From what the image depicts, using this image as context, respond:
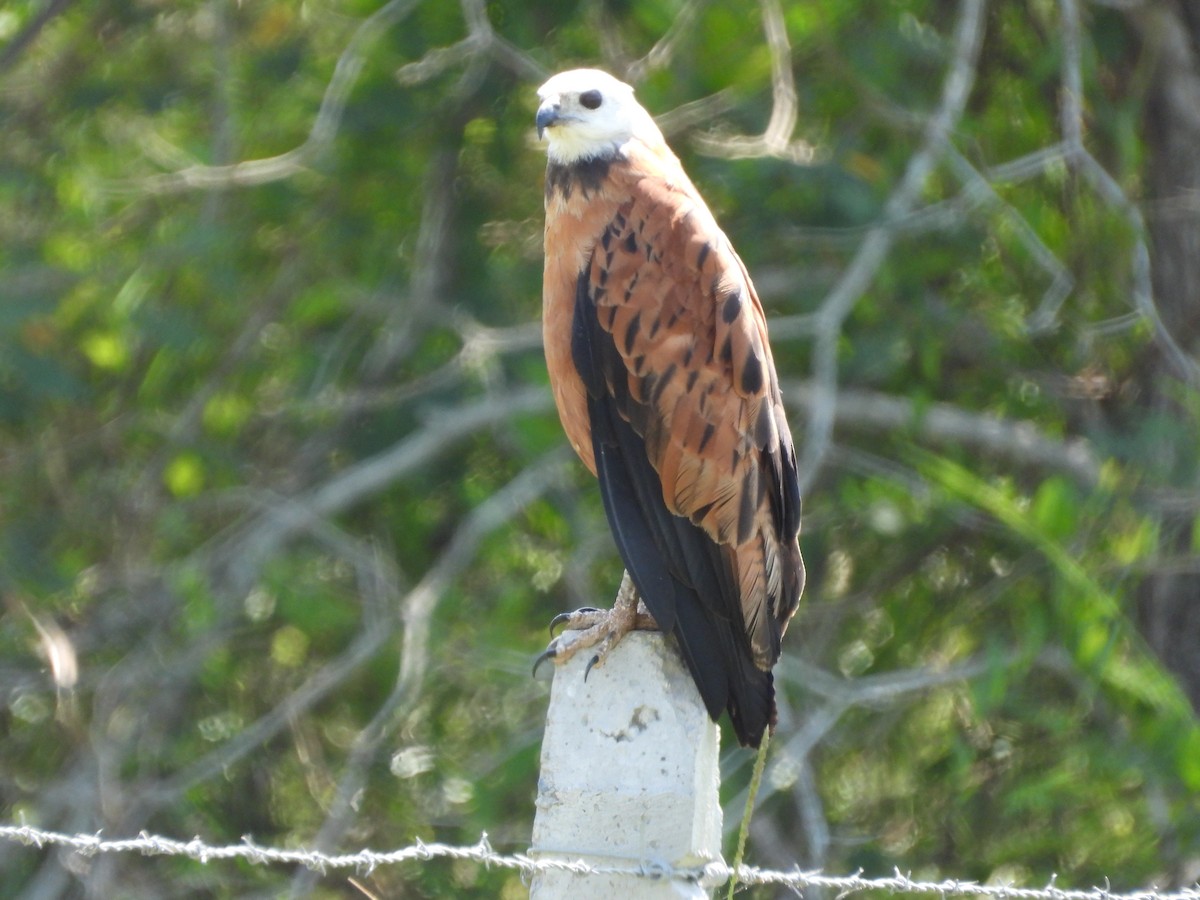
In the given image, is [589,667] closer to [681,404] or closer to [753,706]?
[753,706]

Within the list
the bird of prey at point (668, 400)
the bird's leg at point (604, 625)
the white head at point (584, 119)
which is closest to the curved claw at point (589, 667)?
the bird's leg at point (604, 625)

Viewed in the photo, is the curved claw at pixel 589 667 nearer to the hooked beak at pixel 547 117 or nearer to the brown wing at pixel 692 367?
the brown wing at pixel 692 367

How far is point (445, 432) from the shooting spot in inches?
188

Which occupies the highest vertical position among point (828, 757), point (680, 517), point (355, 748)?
point (680, 517)

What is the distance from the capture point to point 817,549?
500cm

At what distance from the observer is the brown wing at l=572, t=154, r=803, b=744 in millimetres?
2738

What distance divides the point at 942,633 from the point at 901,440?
639mm

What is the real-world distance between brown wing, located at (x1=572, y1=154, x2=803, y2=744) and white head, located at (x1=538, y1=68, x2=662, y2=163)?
0.45 feet

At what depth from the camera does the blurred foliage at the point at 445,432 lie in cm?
462

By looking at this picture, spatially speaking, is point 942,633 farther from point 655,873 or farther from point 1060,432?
point 655,873

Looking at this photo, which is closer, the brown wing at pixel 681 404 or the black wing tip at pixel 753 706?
the black wing tip at pixel 753 706

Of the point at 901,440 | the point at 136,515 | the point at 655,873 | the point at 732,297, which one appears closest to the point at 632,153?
the point at 732,297

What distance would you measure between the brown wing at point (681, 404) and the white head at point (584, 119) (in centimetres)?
14

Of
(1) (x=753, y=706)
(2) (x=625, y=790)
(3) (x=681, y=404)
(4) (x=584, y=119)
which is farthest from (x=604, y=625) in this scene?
(4) (x=584, y=119)
